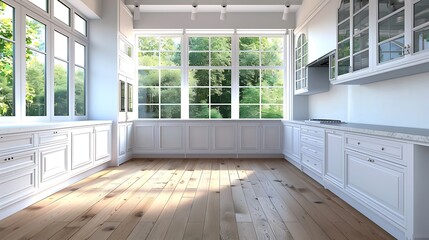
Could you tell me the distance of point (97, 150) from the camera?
464cm

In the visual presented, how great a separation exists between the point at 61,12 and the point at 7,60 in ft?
5.16

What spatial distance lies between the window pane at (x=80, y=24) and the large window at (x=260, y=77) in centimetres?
317

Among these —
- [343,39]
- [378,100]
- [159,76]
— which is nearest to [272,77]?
[159,76]

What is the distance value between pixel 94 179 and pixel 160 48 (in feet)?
11.0

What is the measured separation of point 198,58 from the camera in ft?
21.4

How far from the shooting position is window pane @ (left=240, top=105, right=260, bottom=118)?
6496mm

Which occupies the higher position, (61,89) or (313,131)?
(61,89)

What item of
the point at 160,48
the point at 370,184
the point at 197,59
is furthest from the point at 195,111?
the point at 370,184

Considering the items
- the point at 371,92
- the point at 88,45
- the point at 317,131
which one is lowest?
the point at 317,131

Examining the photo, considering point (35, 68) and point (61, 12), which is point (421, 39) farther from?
point (61, 12)

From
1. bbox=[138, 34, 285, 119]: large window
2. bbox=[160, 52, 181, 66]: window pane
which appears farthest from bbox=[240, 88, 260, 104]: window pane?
bbox=[160, 52, 181, 66]: window pane

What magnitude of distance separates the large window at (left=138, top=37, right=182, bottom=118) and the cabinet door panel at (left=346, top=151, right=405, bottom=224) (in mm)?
4229

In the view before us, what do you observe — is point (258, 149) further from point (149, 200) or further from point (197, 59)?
point (149, 200)

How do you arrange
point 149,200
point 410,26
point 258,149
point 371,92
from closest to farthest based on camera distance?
point 410,26, point 149,200, point 371,92, point 258,149
